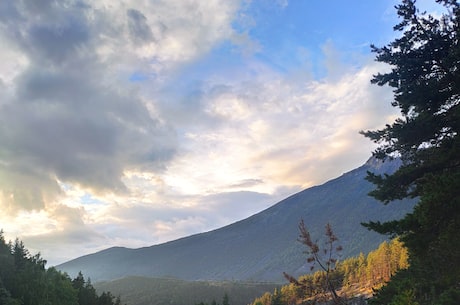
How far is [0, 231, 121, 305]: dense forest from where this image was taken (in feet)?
231

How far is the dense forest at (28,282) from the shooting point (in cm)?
7050

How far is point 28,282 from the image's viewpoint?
7456 cm

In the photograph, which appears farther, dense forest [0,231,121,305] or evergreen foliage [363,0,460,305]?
dense forest [0,231,121,305]

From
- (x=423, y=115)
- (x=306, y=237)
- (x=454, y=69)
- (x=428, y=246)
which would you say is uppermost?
(x=454, y=69)

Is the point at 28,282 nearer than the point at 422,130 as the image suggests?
No

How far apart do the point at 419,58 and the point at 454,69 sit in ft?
5.60

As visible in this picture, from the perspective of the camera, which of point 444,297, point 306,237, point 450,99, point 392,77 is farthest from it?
point 392,77

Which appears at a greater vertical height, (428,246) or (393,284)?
(428,246)

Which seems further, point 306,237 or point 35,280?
point 35,280

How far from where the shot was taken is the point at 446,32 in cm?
1908

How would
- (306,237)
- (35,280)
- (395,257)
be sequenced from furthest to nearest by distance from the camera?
(395,257)
(35,280)
(306,237)

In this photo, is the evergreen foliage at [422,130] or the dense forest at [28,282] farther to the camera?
the dense forest at [28,282]

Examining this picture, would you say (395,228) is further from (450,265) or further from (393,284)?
(393,284)

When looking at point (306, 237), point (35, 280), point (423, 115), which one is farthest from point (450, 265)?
point (35, 280)
